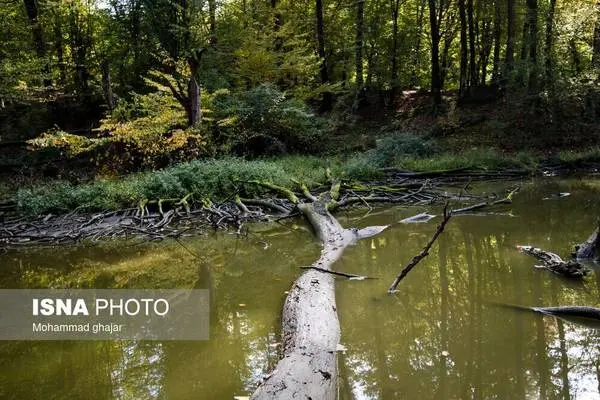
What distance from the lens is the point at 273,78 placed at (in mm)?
21703

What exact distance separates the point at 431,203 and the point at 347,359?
338 inches

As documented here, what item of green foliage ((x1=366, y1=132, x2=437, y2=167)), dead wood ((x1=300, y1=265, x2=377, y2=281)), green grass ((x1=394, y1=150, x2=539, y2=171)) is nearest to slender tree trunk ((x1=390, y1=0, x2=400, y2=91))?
green foliage ((x1=366, y1=132, x2=437, y2=167))

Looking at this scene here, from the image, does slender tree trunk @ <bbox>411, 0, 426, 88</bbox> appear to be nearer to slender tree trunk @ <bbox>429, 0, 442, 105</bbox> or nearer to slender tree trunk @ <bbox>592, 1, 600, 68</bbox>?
slender tree trunk @ <bbox>429, 0, 442, 105</bbox>

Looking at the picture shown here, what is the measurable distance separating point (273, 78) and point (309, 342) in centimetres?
1851

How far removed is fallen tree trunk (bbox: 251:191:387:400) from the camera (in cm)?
377

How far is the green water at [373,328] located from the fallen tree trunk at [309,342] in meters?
0.19

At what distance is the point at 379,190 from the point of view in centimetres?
1341

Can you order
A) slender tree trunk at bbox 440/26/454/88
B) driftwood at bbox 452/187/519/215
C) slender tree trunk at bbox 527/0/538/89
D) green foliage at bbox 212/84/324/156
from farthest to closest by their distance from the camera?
slender tree trunk at bbox 440/26/454/88
green foliage at bbox 212/84/324/156
slender tree trunk at bbox 527/0/538/89
driftwood at bbox 452/187/519/215

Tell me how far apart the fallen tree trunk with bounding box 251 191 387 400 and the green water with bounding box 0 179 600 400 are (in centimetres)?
19

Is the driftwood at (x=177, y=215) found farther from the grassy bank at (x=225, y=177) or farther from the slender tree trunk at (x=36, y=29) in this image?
the slender tree trunk at (x=36, y=29)

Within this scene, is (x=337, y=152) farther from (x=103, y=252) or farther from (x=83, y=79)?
(x=83, y=79)

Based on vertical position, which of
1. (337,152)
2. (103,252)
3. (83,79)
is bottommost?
(103,252)

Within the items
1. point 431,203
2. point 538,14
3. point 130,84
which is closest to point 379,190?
point 431,203

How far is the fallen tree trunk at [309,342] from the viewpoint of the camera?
3768 mm
